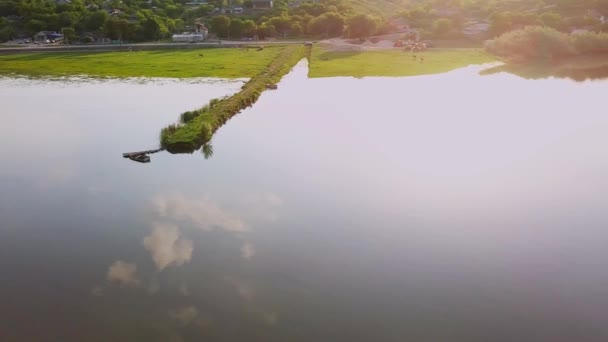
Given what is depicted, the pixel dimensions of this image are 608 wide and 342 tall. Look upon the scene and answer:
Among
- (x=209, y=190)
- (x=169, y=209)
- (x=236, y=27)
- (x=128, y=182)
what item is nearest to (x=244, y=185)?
(x=209, y=190)

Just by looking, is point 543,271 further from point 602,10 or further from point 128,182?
point 602,10

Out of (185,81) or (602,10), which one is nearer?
(185,81)

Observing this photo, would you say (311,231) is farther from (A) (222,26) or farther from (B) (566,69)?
(A) (222,26)

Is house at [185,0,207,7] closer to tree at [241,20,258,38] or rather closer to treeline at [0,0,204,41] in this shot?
treeline at [0,0,204,41]

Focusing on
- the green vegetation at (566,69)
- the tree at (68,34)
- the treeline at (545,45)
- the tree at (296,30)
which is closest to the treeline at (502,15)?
the treeline at (545,45)

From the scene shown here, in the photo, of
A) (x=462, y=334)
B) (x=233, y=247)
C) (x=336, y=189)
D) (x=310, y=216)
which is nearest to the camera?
(x=462, y=334)

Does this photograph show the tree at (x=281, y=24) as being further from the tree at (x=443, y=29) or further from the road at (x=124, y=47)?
the tree at (x=443, y=29)
